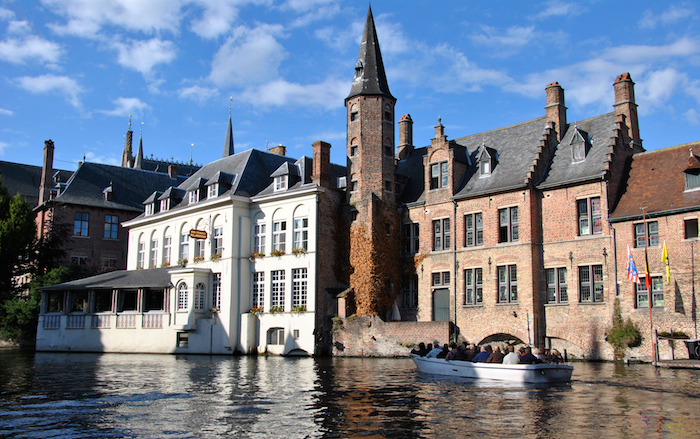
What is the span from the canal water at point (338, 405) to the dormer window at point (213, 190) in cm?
1765

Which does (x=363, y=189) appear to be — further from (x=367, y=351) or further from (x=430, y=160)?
(x=367, y=351)

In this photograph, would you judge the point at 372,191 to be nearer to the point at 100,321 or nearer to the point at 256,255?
the point at 256,255

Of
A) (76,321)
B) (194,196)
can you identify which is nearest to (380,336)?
(194,196)

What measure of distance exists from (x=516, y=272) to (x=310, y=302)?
11550 millimetres

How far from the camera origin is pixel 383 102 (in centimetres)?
3909

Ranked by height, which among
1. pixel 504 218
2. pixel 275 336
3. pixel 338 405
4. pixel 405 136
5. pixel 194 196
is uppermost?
pixel 405 136

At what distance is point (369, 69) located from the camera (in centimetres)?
4003

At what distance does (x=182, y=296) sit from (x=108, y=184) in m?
19.7

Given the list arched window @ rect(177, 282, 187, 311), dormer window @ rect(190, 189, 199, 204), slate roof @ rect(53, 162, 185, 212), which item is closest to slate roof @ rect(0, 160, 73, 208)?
slate roof @ rect(53, 162, 185, 212)

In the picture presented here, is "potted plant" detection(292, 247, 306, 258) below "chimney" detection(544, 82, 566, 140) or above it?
below

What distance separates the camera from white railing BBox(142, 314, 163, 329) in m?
39.9

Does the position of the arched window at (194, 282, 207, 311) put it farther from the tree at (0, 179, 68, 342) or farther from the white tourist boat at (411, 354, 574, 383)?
the white tourist boat at (411, 354, 574, 383)

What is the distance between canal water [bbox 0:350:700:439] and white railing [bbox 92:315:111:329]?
15758mm

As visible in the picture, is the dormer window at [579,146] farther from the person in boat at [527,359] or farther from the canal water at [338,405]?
the person in boat at [527,359]
